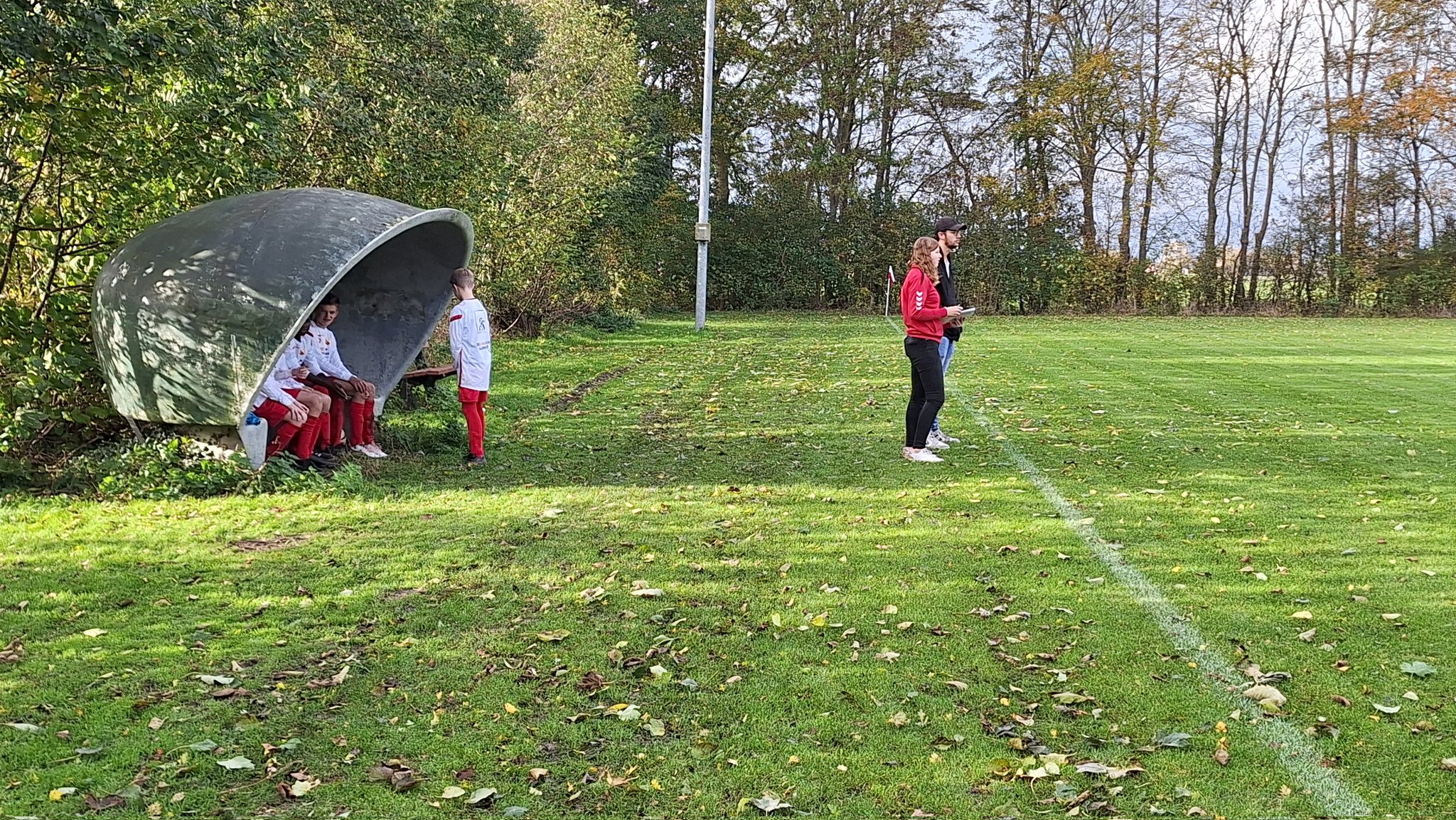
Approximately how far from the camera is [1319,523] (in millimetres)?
7719

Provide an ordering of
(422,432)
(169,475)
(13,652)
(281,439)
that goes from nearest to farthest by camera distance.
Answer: (13,652) < (169,475) < (281,439) < (422,432)

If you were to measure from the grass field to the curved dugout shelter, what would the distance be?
34.6 inches

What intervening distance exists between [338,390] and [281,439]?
3.13 feet

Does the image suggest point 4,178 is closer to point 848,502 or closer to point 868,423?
point 848,502

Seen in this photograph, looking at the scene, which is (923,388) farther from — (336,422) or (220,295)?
(220,295)

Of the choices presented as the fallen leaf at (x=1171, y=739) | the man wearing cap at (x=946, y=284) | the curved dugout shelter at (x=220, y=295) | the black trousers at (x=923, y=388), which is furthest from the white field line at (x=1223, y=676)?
the curved dugout shelter at (x=220, y=295)

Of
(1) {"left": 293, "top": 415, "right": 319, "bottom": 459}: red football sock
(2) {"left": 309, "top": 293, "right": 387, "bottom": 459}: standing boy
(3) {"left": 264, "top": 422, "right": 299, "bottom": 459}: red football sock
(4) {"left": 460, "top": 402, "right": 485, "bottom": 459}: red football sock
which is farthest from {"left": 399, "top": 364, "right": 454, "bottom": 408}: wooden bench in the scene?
(3) {"left": 264, "top": 422, "right": 299, "bottom": 459}: red football sock

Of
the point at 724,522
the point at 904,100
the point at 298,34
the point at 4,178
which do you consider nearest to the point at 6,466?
the point at 4,178

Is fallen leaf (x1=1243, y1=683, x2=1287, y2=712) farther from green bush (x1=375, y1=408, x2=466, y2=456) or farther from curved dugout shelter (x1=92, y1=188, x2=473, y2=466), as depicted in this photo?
green bush (x1=375, y1=408, x2=466, y2=456)

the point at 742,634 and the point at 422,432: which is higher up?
the point at 422,432

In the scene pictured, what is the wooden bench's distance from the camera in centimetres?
1161

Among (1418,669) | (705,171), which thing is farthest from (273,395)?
(705,171)

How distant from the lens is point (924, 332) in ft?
32.3

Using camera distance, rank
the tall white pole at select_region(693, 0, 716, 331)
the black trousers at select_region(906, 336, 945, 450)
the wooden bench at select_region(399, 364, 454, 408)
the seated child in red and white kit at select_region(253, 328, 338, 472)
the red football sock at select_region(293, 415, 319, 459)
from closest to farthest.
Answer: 1. the seated child in red and white kit at select_region(253, 328, 338, 472)
2. the red football sock at select_region(293, 415, 319, 459)
3. the black trousers at select_region(906, 336, 945, 450)
4. the wooden bench at select_region(399, 364, 454, 408)
5. the tall white pole at select_region(693, 0, 716, 331)
